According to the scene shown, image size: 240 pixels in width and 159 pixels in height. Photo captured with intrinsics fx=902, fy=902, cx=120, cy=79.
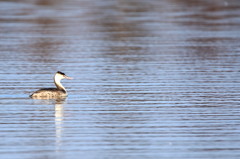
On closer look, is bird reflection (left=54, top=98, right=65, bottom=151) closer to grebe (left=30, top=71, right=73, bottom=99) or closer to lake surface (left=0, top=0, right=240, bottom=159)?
lake surface (left=0, top=0, right=240, bottom=159)

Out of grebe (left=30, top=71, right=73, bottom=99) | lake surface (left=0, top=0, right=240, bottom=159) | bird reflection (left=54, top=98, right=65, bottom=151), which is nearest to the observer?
lake surface (left=0, top=0, right=240, bottom=159)

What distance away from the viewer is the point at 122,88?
19156 millimetres

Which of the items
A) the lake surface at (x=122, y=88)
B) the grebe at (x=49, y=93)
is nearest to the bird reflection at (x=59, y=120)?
the lake surface at (x=122, y=88)

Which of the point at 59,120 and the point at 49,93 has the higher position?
the point at 49,93

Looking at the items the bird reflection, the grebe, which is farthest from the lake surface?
the grebe

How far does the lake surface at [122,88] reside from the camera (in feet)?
42.7

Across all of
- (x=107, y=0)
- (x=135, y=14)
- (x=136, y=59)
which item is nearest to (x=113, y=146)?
(x=136, y=59)

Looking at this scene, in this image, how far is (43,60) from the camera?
82.1 ft

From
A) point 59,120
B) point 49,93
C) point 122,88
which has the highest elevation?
point 122,88

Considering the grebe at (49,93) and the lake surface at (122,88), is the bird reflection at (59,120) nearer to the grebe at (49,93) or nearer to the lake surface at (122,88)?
the lake surface at (122,88)

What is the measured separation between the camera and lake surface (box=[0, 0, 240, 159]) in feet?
42.7

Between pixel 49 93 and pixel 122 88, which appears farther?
pixel 122 88

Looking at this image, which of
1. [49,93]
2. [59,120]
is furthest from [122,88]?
[59,120]

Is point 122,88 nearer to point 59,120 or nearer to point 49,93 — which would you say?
point 49,93
